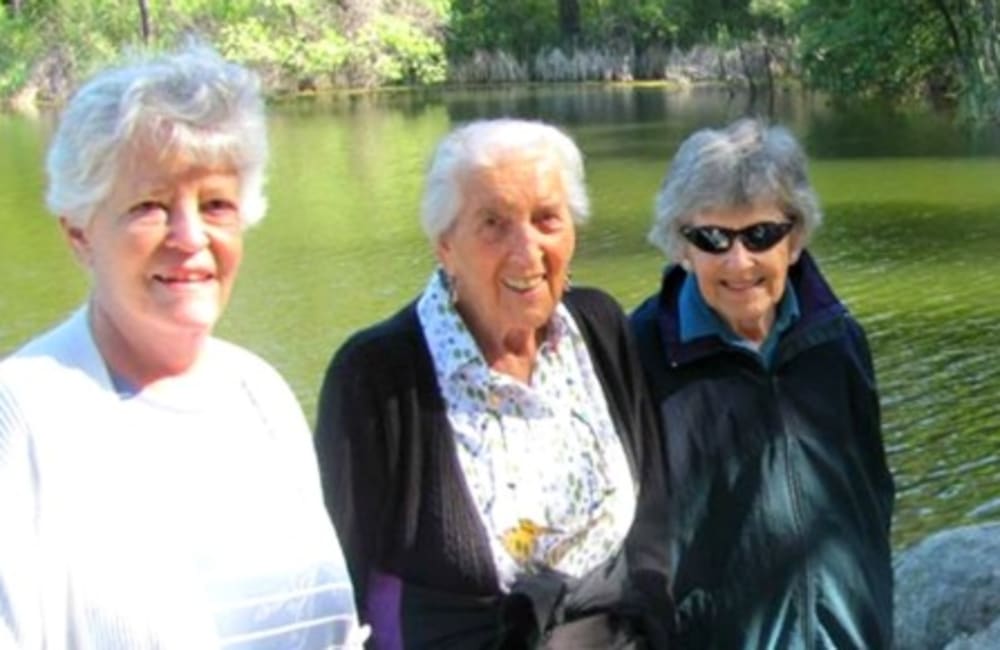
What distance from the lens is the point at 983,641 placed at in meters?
3.95

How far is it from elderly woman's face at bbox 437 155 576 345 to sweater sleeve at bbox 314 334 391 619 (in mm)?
203

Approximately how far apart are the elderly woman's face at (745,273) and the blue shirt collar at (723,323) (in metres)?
0.01

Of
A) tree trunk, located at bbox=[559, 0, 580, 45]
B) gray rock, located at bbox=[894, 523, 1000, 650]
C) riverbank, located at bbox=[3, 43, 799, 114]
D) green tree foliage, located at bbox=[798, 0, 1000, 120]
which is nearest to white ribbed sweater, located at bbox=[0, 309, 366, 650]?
gray rock, located at bbox=[894, 523, 1000, 650]

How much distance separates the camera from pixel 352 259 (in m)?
15.7

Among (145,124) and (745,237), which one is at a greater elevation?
(145,124)

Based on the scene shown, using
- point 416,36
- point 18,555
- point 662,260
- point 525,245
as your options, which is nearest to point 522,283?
point 525,245

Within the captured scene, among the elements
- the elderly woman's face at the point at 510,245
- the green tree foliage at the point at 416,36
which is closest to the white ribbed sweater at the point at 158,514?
the elderly woman's face at the point at 510,245

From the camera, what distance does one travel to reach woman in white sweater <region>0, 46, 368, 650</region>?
5.77ft

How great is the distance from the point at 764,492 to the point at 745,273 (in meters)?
0.38

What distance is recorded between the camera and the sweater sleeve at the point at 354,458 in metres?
2.39

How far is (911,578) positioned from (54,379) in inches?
129

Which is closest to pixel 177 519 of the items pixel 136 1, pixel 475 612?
pixel 475 612

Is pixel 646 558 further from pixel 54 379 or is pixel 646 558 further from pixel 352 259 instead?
pixel 352 259

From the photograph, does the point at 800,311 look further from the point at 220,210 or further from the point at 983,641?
the point at 983,641
